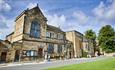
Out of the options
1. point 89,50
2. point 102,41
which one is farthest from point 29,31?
point 102,41

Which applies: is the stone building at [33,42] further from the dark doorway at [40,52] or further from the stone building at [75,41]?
the stone building at [75,41]

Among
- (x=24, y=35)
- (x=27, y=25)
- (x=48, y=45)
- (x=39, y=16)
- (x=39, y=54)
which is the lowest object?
(x=39, y=54)

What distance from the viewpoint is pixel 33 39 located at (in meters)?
33.3

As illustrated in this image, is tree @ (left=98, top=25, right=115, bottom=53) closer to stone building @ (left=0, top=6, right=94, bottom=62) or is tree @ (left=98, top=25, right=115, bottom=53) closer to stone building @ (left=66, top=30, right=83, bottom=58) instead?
stone building @ (left=66, top=30, right=83, bottom=58)

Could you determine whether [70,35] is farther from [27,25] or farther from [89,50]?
[27,25]

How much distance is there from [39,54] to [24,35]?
252 inches

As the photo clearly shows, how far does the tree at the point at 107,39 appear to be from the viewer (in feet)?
194

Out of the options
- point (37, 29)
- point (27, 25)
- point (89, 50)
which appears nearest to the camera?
point (27, 25)

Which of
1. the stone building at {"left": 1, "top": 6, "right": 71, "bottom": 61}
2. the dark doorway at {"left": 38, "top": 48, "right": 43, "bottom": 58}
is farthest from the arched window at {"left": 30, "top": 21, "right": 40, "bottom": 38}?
the dark doorway at {"left": 38, "top": 48, "right": 43, "bottom": 58}

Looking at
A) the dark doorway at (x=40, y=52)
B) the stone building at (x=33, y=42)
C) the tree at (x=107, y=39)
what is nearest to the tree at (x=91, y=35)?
the tree at (x=107, y=39)

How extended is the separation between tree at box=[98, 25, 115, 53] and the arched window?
117 feet

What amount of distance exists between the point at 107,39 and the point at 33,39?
124 feet

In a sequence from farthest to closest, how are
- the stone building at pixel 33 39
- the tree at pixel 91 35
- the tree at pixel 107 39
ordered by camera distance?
the tree at pixel 91 35 → the tree at pixel 107 39 → the stone building at pixel 33 39

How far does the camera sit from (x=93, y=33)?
67.9 meters
